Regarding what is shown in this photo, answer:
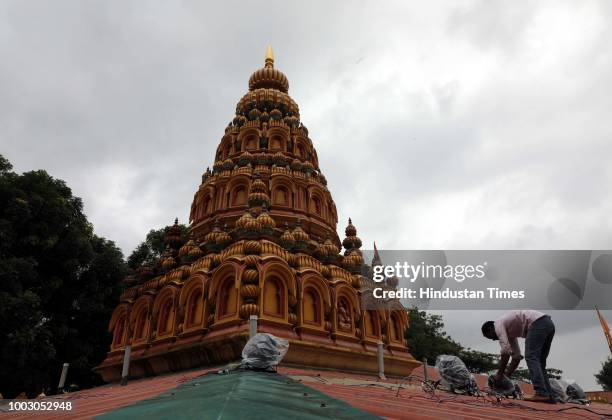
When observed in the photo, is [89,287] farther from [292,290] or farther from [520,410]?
[520,410]

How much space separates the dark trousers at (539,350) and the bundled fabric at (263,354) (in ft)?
11.0

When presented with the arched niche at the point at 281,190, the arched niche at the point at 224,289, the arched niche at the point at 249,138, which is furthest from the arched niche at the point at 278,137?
the arched niche at the point at 224,289

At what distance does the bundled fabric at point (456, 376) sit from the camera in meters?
6.56

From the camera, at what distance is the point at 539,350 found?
215 inches

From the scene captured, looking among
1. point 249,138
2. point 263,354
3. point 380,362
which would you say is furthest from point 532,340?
point 249,138

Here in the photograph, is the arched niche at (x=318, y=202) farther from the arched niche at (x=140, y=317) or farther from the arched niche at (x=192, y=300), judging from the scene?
the arched niche at (x=140, y=317)

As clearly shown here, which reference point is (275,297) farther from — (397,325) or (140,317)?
(397,325)

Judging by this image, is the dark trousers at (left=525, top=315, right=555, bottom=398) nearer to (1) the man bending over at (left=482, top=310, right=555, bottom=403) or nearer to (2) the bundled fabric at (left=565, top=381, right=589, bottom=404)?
(1) the man bending over at (left=482, top=310, right=555, bottom=403)

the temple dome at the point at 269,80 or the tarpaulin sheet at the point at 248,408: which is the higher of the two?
the temple dome at the point at 269,80

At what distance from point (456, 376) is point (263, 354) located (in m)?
3.17

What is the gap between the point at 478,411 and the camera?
4340 millimetres

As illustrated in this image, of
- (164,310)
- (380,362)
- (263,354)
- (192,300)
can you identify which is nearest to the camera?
(263,354)

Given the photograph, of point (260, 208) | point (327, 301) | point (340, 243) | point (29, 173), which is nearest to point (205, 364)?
point (327, 301)

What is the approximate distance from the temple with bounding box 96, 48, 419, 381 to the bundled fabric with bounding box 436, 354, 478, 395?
5627 millimetres
